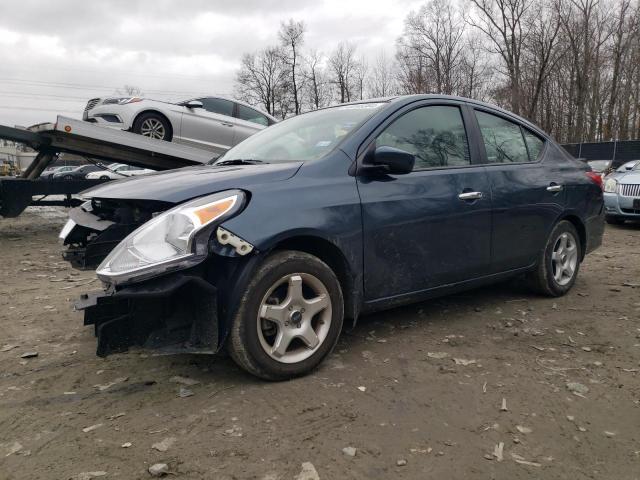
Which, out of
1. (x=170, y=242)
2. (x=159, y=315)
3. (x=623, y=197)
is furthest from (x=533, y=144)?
(x=623, y=197)

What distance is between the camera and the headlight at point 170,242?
2463 millimetres

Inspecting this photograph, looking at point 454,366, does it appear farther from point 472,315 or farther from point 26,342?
point 26,342

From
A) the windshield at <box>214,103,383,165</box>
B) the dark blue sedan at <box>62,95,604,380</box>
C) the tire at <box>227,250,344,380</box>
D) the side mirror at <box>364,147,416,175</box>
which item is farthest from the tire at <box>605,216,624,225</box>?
the tire at <box>227,250,344,380</box>

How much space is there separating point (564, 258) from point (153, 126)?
24.9 ft

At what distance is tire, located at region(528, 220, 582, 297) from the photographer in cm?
441

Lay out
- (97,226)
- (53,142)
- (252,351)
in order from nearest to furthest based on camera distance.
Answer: (252,351) < (97,226) < (53,142)

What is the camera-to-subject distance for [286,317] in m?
2.79

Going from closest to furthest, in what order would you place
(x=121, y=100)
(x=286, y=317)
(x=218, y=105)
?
(x=286, y=317) < (x=121, y=100) < (x=218, y=105)

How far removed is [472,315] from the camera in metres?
4.07

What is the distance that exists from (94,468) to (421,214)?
2325 millimetres

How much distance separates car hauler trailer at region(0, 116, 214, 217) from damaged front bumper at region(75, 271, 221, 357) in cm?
545

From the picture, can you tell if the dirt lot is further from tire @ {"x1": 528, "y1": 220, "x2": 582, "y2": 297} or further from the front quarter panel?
the front quarter panel

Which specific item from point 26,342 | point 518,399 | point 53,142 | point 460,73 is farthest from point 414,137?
point 460,73

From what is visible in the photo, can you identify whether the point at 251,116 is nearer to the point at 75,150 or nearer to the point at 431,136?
the point at 75,150
